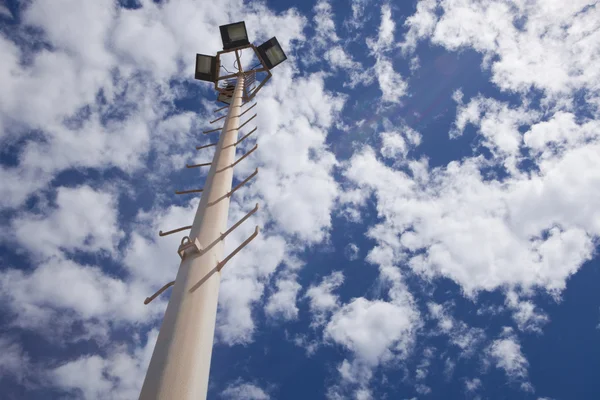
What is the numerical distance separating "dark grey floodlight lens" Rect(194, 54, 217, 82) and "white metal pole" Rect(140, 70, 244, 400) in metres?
7.30

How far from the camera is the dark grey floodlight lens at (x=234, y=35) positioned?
37.9 feet

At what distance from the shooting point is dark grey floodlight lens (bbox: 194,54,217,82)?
11711mm

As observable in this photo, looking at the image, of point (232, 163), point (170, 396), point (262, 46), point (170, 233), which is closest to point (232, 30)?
point (262, 46)

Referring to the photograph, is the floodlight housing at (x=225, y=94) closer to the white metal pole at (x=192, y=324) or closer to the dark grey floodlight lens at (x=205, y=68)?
the dark grey floodlight lens at (x=205, y=68)

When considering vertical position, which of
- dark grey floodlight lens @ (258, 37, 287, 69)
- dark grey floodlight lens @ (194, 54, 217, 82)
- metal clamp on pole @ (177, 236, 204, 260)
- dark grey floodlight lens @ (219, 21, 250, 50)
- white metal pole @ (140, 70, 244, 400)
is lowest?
white metal pole @ (140, 70, 244, 400)

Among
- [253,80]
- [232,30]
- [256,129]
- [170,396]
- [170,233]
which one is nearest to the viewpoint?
[170,396]

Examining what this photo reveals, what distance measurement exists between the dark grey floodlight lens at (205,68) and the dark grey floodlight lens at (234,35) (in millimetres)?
597

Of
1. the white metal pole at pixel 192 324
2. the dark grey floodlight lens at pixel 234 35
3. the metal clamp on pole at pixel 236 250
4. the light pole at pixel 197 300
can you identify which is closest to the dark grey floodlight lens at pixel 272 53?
the dark grey floodlight lens at pixel 234 35

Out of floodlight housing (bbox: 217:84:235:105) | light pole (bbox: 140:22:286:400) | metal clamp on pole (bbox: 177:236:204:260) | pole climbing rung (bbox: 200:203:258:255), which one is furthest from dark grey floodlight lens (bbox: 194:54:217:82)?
metal clamp on pole (bbox: 177:236:204:260)

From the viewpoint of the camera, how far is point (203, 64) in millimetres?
11789

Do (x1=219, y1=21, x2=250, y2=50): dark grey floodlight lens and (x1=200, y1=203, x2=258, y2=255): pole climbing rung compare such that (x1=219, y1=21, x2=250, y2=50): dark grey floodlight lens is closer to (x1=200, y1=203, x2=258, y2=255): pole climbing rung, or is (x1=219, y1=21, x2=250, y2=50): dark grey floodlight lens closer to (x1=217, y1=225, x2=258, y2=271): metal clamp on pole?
(x1=200, y1=203, x2=258, y2=255): pole climbing rung

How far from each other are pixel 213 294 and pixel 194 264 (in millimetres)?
465

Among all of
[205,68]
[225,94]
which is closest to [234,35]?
[205,68]

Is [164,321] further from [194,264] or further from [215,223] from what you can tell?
[215,223]
